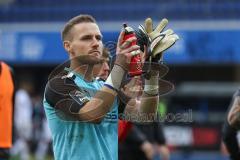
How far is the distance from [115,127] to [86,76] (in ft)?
→ 1.13

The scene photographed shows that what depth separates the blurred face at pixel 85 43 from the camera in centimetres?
393

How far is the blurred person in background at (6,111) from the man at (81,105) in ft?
5.85

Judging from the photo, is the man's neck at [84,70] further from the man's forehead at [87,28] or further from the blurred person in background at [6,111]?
the blurred person in background at [6,111]

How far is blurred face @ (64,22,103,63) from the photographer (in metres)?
3.93

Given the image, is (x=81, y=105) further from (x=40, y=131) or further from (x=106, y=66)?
(x=40, y=131)

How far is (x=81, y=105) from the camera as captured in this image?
12.3 feet

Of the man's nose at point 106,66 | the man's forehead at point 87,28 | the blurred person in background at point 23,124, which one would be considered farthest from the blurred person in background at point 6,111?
the blurred person in background at point 23,124

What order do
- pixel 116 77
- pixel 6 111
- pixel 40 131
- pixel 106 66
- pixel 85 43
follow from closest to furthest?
pixel 116 77 < pixel 85 43 < pixel 106 66 < pixel 6 111 < pixel 40 131

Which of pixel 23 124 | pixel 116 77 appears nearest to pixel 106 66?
pixel 116 77

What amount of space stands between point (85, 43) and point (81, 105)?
0.40 m

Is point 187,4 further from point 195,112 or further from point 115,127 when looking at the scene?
point 115,127

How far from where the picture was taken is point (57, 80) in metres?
3.97

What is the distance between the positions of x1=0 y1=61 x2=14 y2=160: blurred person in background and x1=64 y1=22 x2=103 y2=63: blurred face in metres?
1.87

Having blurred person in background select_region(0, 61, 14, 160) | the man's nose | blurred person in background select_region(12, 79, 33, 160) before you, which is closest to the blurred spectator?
blurred person in background select_region(12, 79, 33, 160)
